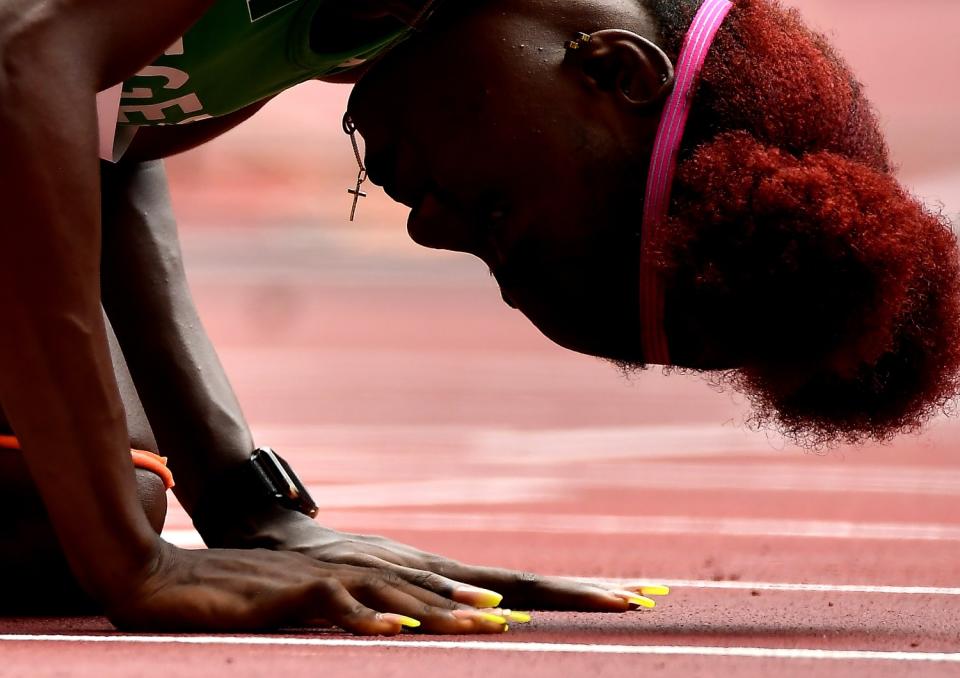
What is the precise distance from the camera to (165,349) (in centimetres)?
244

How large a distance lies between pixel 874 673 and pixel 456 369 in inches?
210

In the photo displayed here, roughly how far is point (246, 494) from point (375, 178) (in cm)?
57

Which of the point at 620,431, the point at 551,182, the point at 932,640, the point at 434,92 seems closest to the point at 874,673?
the point at 932,640

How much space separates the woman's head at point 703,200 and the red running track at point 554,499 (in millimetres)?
330

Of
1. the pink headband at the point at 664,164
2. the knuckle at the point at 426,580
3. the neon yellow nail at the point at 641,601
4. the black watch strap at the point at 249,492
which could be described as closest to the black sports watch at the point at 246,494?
the black watch strap at the point at 249,492

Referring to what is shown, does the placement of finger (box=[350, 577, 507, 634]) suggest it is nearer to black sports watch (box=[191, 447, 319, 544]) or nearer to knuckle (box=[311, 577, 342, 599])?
knuckle (box=[311, 577, 342, 599])

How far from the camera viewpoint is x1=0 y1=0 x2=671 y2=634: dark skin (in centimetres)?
170

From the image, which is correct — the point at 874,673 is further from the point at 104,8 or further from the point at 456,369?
the point at 456,369

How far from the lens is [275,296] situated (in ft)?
28.0

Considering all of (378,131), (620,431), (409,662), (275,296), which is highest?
(378,131)

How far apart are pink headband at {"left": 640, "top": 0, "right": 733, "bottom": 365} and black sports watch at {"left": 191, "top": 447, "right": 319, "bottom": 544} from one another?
2.29ft

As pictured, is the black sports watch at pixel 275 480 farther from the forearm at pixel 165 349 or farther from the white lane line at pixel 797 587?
the white lane line at pixel 797 587

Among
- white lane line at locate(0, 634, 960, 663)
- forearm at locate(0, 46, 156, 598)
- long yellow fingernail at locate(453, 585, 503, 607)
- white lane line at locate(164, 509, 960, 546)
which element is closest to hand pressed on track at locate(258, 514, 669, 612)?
long yellow fingernail at locate(453, 585, 503, 607)

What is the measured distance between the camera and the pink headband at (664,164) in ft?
6.10
